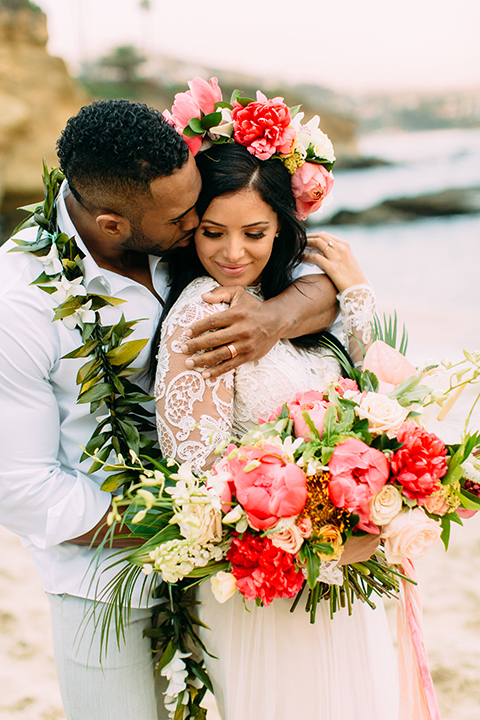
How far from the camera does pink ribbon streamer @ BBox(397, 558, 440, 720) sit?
161 centimetres

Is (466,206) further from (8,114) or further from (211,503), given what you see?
(211,503)

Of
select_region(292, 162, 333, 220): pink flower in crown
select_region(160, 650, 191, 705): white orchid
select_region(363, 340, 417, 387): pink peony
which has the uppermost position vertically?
select_region(292, 162, 333, 220): pink flower in crown

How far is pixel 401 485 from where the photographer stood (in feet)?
4.19

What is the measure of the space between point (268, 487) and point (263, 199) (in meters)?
0.95

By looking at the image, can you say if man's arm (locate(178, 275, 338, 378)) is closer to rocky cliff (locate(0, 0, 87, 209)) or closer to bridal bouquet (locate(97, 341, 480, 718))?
bridal bouquet (locate(97, 341, 480, 718))

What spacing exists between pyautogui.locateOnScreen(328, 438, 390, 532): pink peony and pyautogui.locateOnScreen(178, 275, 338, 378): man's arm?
0.46 m

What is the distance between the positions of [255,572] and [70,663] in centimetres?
89

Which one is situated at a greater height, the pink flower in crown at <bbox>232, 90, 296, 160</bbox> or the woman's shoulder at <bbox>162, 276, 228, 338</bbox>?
the pink flower in crown at <bbox>232, 90, 296, 160</bbox>

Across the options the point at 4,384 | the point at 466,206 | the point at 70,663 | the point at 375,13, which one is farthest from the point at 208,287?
the point at 375,13

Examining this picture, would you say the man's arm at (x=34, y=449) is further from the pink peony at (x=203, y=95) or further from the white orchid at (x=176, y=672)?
the pink peony at (x=203, y=95)

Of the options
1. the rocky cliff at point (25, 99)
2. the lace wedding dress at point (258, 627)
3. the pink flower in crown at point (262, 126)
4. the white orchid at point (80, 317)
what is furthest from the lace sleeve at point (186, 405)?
the rocky cliff at point (25, 99)

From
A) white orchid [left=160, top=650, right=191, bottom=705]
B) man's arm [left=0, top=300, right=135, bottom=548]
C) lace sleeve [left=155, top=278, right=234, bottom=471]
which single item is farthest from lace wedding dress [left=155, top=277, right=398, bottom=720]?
man's arm [left=0, top=300, right=135, bottom=548]

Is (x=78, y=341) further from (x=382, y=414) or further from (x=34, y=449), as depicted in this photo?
(x=382, y=414)

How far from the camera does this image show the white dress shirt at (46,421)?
1484 millimetres
